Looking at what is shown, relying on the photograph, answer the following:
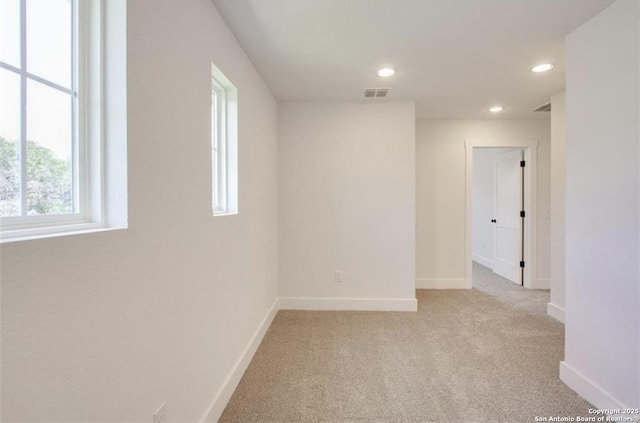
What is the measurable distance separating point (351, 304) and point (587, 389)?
6.89ft

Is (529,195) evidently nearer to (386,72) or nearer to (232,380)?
(386,72)

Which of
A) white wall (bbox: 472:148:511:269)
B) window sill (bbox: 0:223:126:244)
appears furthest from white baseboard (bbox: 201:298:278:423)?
white wall (bbox: 472:148:511:269)

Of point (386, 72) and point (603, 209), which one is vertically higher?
point (386, 72)

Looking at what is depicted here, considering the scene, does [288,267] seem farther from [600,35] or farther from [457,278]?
[600,35]

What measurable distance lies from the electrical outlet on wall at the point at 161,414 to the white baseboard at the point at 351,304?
2.35 meters

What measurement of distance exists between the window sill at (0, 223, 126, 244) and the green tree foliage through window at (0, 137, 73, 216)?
0.05 m

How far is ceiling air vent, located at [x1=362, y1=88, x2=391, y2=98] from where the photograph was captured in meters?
3.15

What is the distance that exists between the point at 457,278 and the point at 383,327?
186cm

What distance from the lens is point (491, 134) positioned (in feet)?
14.4

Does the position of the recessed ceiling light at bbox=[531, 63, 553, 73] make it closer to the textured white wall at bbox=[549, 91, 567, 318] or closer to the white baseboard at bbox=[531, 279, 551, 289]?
the textured white wall at bbox=[549, 91, 567, 318]

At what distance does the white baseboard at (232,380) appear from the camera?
1.73 m

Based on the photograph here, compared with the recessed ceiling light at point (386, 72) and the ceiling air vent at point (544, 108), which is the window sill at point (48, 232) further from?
the ceiling air vent at point (544, 108)

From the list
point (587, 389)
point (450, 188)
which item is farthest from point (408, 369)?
point (450, 188)

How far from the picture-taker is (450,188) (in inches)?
173
